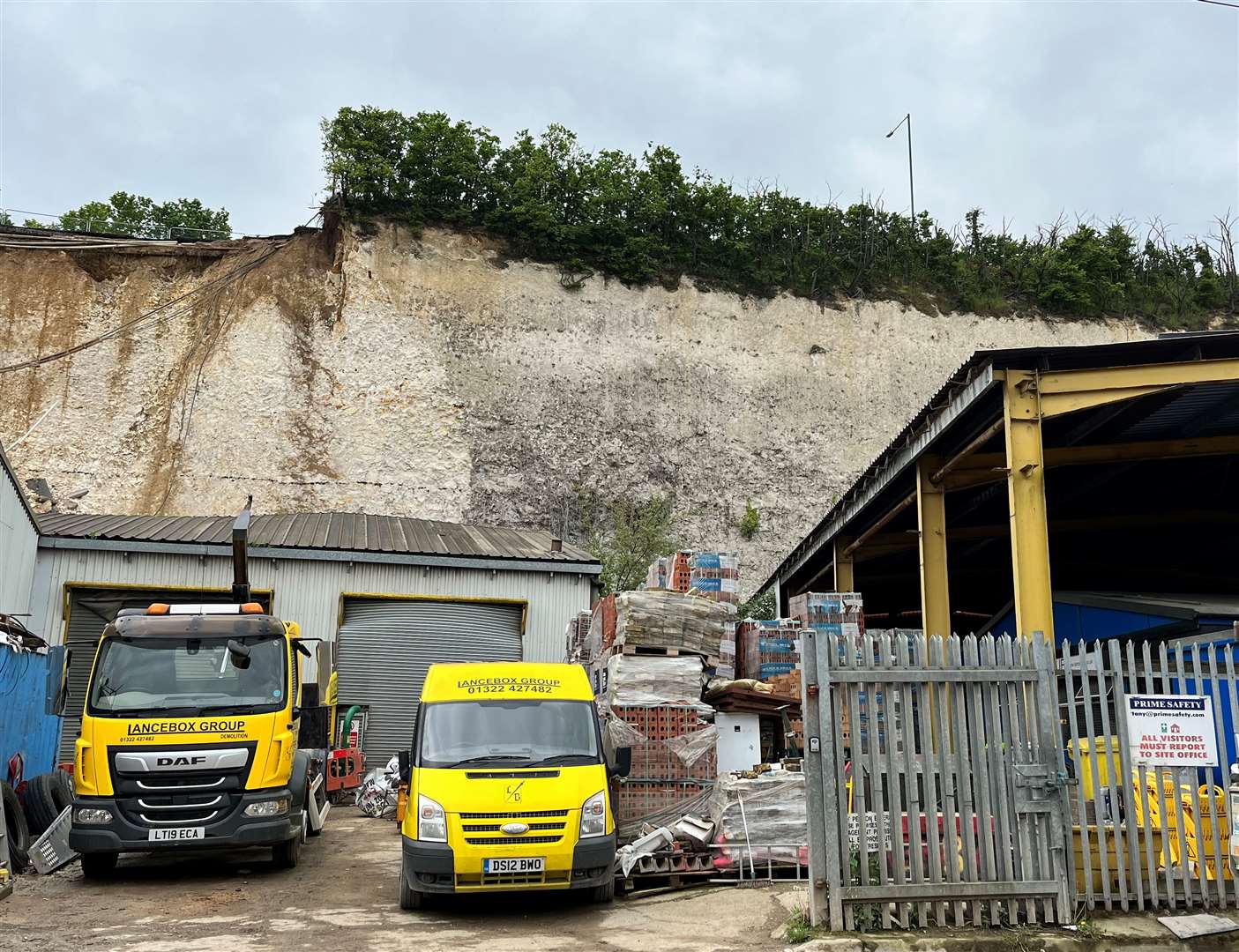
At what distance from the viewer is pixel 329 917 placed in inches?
325

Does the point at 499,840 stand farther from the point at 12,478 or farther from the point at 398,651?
the point at 12,478

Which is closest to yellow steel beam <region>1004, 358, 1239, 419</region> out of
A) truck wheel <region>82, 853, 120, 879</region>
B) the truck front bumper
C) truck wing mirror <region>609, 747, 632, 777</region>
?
truck wing mirror <region>609, 747, 632, 777</region>

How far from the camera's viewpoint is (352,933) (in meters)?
7.62

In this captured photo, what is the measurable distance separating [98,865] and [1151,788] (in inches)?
373

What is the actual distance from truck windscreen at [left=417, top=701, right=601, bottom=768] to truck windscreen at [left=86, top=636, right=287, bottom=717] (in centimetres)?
211

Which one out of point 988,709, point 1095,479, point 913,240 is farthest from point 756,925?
point 913,240

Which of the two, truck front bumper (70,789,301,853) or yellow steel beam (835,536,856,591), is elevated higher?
yellow steel beam (835,536,856,591)

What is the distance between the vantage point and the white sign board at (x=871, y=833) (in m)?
6.79

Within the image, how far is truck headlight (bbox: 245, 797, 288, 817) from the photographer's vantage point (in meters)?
9.60

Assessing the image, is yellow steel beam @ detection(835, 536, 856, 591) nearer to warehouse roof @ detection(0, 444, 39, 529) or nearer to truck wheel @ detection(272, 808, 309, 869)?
truck wheel @ detection(272, 808, 309, 869)

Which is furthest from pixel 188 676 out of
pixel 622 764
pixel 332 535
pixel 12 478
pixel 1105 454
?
pixel 1105 454

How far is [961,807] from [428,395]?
27571 millimetres

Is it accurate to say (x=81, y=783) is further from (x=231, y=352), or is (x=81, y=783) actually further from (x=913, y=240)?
(x=913, y=240)

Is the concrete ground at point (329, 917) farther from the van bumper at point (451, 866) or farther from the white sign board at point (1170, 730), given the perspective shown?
the white sign board at point (1170, 730)
